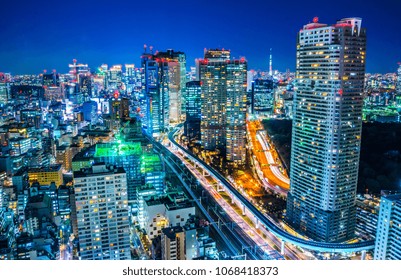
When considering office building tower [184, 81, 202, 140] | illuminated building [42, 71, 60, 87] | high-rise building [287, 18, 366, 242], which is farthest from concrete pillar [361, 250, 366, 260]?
office building tower [184, 81, 202, 140]

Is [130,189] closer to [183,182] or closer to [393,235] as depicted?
[183,182]

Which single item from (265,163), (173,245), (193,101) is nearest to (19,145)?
(193,101)

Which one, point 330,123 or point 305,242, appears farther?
point 330,123

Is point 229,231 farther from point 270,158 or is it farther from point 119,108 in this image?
point 119,108

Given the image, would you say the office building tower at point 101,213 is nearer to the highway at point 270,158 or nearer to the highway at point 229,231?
the highway at point 229,231

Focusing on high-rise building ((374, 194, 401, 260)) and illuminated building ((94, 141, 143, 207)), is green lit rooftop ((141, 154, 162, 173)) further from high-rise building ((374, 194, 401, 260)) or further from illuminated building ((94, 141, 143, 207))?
high-rise building ((374, 194, 401, 260))

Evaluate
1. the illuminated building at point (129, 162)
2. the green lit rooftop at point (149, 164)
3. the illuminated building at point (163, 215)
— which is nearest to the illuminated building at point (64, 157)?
the illuminated building at point (129, 162)
